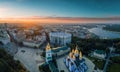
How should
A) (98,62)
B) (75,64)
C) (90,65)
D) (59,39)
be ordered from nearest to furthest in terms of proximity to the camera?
(75,64) → (90,65) → (98,62) → (59,39)

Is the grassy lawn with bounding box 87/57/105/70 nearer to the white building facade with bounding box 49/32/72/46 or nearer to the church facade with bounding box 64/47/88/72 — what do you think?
the church facade with bounding box 64/47/88/72

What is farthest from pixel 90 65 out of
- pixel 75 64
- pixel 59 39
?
pixel 59 39

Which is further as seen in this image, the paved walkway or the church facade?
the paved walkway

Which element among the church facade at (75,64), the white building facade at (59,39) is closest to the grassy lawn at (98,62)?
the church facade at (75,64)

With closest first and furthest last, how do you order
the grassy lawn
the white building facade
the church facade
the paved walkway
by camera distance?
1. the church facade
2. the paved walkway
3. the grassy lawn
4. the white building facade

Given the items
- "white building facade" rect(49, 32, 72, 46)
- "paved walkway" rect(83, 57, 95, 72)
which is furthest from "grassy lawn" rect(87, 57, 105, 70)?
"white building facade" rect(49, 32, 72, 46)

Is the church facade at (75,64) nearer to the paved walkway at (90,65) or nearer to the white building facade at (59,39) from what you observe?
the paved walkway at (90,65)

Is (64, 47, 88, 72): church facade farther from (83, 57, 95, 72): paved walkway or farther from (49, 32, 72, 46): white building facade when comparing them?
(49, 32, 72, 46): white building facade

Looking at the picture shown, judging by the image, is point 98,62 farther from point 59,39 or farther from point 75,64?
point 59,39

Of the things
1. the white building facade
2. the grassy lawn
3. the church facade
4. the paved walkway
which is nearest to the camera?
the church facade

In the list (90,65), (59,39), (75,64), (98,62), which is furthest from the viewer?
(59,39)

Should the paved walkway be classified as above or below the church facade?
below

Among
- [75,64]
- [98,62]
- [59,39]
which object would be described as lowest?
[98,62]

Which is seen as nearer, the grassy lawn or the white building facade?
the grassy lawn
